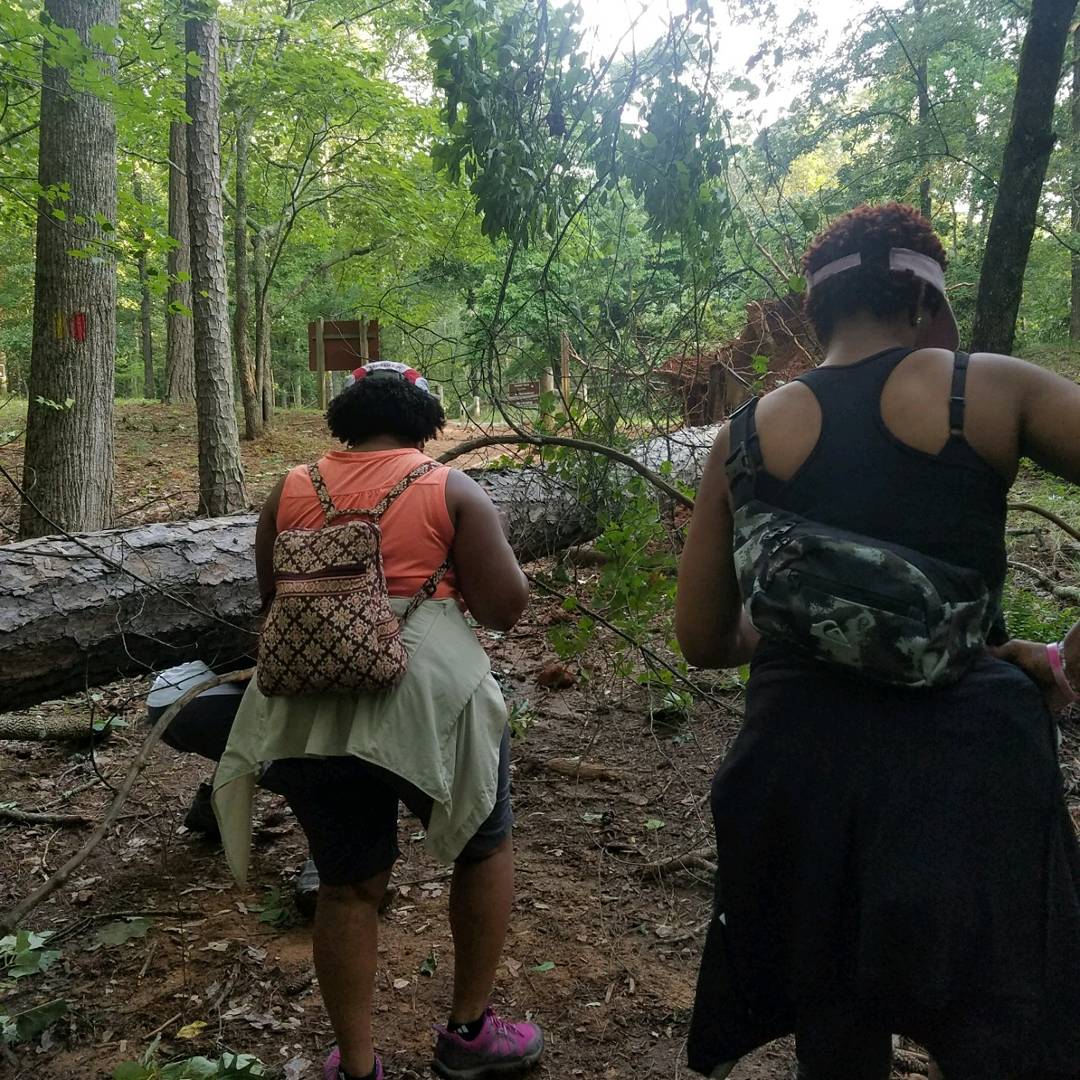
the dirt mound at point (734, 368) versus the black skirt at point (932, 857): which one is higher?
the dirt mound at point (734, 368)

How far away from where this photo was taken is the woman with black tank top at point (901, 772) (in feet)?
3.98

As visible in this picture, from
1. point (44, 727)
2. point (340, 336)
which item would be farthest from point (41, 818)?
point (340, 336)

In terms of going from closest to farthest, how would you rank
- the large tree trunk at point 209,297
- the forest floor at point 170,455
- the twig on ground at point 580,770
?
the twig on ground at point 580,770 → the large tree trunk at point 209,297 → the forest floor at point 170,455

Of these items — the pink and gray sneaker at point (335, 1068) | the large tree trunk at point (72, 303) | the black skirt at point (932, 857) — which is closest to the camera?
the black skirt at point (932, 857)

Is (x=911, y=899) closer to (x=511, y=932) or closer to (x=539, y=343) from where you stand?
(x=511, y=932)

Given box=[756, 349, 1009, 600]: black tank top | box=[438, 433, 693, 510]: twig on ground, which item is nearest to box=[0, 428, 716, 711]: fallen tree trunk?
box=[438, 433, 693, 510]: twig on ground

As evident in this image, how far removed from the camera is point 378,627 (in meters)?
1.76

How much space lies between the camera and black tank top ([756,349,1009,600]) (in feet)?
4.17

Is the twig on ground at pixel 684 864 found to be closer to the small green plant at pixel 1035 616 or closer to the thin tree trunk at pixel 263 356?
the small green plant at pixel 1035 616

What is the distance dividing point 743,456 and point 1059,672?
0.61 m

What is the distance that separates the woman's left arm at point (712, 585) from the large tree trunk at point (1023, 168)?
264cm

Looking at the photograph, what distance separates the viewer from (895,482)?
128 centimetres

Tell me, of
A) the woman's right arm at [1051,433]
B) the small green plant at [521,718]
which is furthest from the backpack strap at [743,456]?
the small green plant at [521,718]

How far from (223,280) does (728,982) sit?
7.89m
